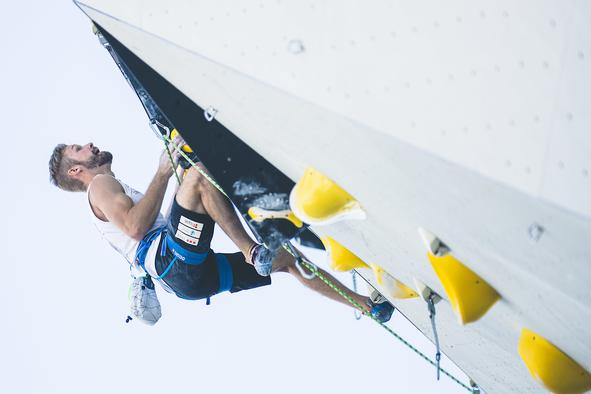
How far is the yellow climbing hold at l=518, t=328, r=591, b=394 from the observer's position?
282 centimetres

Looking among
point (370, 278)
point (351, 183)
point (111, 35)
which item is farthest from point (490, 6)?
point (370, 278)

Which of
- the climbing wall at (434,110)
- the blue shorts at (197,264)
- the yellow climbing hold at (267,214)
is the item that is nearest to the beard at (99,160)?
the blue shorts at (197,264)

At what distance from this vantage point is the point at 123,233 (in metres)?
4.60

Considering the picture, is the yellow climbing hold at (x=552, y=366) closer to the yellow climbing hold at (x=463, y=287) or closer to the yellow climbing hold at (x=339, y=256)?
the yellow climbing hold at (x=463, y=287)

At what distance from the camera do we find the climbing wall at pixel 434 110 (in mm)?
1445

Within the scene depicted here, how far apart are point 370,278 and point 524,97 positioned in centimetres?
324

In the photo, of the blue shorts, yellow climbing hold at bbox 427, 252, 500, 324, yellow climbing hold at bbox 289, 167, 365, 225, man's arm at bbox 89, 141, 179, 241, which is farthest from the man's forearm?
yellow climbing hold at bbox 427, 252, 500, 324

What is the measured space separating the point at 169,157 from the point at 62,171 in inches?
46.7

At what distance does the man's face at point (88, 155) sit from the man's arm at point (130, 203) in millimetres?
324

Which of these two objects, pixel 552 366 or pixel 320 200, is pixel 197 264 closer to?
pixel 320 200

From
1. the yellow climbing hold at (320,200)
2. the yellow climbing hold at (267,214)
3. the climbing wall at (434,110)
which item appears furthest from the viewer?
the yellow climbing hold at (267,214)

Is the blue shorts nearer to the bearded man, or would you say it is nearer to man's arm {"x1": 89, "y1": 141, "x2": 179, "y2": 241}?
the bearded man

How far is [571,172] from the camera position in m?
1.41

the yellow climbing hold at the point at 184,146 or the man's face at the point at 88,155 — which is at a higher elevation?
the man's face at the point at 88,155
